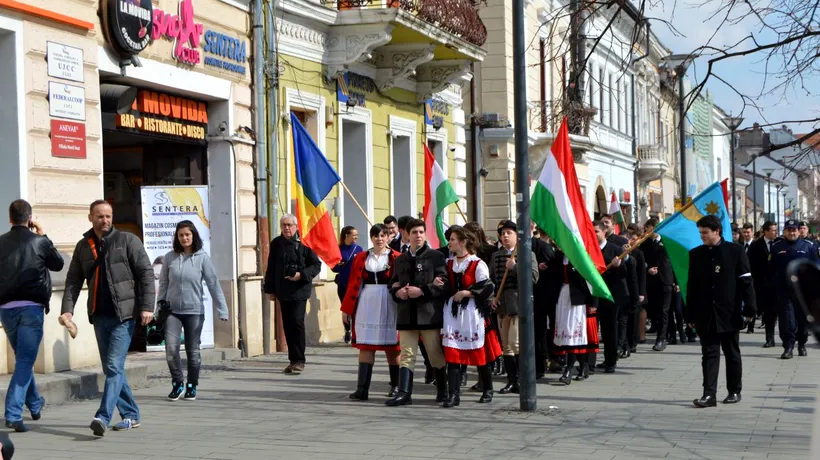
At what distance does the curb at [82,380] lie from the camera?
441 inches

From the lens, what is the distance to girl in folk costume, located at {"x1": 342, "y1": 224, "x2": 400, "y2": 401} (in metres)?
11.8

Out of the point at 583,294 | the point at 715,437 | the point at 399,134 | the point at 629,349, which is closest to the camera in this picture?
the point at 715,437

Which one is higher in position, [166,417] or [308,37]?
[308,37]

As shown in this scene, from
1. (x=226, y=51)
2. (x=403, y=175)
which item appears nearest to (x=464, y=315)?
(x=226, y=51)

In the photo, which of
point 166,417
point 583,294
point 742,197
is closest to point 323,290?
point 583,294

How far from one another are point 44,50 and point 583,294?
640cm

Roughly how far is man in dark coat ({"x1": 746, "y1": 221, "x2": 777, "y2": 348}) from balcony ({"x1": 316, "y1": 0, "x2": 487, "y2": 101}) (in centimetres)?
645

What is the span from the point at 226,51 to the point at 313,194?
247cm

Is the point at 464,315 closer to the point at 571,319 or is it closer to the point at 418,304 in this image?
the point at 418,304

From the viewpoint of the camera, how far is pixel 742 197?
90.5 m

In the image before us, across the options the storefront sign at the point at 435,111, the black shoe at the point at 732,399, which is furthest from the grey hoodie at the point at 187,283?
the storefront sign at the point at 435,111

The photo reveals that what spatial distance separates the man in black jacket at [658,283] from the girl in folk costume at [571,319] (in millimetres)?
4792

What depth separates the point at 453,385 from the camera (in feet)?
37.0

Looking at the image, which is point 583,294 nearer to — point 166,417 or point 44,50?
point 166,417
